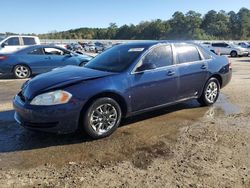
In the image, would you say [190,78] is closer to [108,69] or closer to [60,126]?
[108,69]

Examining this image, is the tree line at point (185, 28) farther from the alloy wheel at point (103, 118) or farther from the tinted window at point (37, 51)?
the alloy wheel at point (103, 118)

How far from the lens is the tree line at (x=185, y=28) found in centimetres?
9412

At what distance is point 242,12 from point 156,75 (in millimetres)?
112896

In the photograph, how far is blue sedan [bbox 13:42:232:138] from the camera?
5117 millimetres

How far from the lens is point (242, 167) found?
4.34 m

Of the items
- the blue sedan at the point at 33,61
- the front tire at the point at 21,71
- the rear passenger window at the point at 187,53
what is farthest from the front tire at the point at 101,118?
the front tire at the point at 21,71

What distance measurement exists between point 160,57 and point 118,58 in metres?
0.81

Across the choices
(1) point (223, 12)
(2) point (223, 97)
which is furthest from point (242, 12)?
(2) point (223, 97)

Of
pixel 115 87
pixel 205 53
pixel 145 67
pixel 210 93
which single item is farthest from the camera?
pixel 210 93

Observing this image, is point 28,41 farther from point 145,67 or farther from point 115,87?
point 115,87

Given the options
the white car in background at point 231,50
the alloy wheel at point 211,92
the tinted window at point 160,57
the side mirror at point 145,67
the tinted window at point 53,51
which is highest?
the tinted window at point 160,57

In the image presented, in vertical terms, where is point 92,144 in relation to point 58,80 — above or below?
below

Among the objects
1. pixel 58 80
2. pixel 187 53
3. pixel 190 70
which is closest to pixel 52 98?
pixel 58 80

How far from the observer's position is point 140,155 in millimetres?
4742
